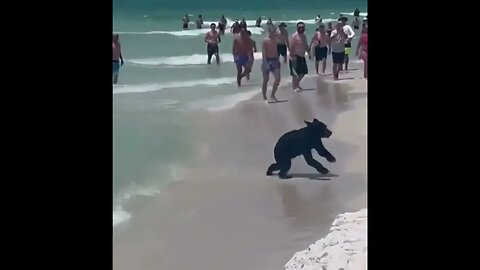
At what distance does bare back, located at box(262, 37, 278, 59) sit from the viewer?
11.0ft

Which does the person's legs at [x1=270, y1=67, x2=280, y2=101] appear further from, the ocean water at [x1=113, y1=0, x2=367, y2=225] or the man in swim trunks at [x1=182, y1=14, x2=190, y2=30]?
the man in swim trunks at [x1=182, y1=14, x2=190, y2=30]

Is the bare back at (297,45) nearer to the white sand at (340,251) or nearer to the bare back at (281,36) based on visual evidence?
the bare back at (281,36)

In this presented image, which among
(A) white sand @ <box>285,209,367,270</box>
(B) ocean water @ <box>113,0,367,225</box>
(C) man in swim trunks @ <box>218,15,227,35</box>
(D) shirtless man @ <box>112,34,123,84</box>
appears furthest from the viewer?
(C) man in swim trunks @ <box>218,15,227,35</box>

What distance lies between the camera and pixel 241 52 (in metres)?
3.31

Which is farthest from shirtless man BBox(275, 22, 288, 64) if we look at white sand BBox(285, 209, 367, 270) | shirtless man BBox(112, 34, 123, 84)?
white sand BBox(285, 209, 367, 270)

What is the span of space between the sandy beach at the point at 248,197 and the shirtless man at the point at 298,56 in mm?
59

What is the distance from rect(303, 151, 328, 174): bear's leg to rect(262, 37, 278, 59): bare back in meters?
0.51

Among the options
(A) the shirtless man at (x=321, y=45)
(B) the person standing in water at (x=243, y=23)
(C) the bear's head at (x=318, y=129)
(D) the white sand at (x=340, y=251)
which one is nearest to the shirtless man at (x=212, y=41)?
(B) the person standing in water at (x=243, y=23)

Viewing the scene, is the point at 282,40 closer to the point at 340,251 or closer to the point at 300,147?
the point at 300,147

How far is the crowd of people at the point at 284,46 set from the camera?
3.36 m

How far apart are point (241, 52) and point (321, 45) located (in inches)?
16.4

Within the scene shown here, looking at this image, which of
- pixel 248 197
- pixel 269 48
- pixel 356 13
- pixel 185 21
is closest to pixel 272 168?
pixel 248 197
